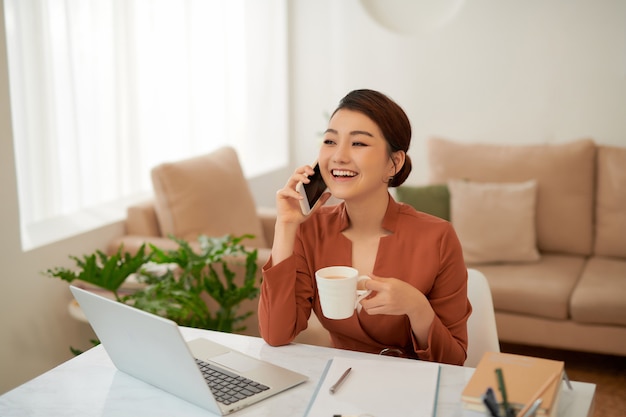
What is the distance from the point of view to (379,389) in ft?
4.29

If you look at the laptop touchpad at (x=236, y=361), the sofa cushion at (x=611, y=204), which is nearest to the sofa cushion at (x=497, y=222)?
the sofa cushion at (x=611, y=204)

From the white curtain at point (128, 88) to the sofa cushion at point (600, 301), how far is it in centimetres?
206

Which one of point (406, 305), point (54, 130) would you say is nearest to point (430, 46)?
point (54, 130)

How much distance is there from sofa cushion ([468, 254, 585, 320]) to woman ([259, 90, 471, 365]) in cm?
164

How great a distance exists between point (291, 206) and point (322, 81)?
3.05 metres

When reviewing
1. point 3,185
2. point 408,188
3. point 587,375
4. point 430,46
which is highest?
point 430,46

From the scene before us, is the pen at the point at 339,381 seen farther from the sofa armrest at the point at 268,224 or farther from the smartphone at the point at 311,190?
the sofa armrest at the point at 268,224

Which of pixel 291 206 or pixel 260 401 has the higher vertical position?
pixel 291 206

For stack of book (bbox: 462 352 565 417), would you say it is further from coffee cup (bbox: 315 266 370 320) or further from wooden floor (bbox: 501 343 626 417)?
wooden floor (bbox: 501 343 626 417)

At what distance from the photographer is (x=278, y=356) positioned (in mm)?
1522

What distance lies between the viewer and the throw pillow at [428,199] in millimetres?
3650

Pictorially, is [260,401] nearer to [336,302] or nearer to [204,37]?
[336,302]

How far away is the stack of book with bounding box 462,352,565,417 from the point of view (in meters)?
1.15

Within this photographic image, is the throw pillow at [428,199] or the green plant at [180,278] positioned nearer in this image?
the green plant at [180,278]
